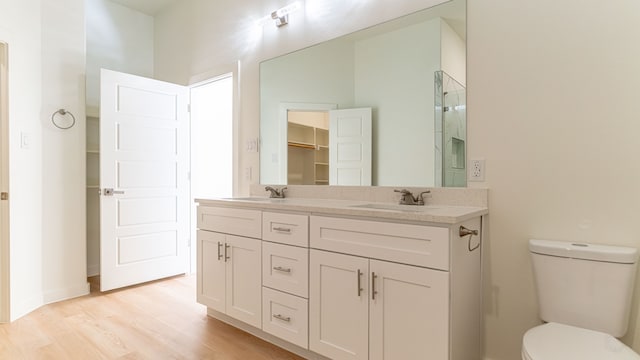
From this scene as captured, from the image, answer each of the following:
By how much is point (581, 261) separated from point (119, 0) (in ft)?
14.8

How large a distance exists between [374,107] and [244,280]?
4.53ft

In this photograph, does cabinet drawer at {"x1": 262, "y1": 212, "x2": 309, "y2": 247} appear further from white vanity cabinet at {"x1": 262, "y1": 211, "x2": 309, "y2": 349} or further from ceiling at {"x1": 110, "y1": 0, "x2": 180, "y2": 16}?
ceiling at {"x1": 110, "y1": 0, "x2": 180, "y2": 16}

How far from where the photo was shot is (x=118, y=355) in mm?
1955

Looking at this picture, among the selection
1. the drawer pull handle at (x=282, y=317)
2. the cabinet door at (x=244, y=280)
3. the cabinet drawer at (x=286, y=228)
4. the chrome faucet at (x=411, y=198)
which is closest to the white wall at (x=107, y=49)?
the cabinet door at (x=244, y=280)

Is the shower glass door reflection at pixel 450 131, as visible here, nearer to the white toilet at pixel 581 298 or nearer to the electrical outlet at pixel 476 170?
the electrical outlet at pixel 476 170

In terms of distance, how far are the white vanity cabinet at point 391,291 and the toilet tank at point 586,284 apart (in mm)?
300

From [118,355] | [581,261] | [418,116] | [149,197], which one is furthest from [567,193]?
[149,197]

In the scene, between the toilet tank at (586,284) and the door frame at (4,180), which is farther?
the door frame at (4,180)

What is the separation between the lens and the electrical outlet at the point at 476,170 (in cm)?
176

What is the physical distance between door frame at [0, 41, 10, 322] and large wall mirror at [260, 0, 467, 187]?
1.77 meters

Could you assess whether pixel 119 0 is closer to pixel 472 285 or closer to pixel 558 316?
pixel 472 285

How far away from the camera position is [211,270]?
239 centimetres

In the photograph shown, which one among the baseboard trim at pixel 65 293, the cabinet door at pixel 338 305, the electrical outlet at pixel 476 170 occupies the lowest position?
the baseboard trim at pixel 65 293

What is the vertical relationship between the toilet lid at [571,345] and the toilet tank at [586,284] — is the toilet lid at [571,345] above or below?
below
